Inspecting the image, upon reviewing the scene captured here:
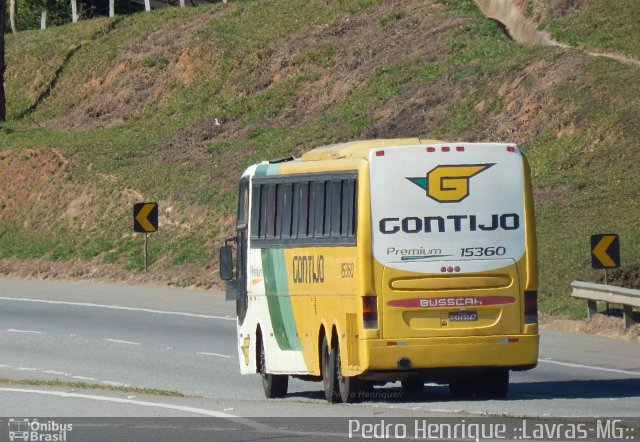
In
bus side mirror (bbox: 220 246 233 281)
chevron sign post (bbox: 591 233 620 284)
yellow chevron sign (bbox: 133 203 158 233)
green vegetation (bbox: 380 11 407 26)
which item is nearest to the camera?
bus side mirror (bbox: 220 246 233 281)

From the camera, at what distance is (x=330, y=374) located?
1736 centimetres

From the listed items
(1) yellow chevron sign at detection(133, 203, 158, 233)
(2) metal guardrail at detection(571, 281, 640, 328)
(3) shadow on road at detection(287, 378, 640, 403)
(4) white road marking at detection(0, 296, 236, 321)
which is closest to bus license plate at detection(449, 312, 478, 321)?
(3) shadow on road at detection(287, 378, 640, 403)

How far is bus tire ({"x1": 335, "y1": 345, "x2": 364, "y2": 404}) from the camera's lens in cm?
1677

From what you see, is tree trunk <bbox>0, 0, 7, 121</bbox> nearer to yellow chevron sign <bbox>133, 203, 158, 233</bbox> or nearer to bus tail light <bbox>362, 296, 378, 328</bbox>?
yellow chevron sign <bbox>133, 203, 158, 233</bbox>

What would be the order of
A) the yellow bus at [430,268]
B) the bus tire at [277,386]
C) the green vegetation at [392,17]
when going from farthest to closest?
the green vegetation at [392,17] < the bus tire at [277,386] < the yellow bus at [430,268]

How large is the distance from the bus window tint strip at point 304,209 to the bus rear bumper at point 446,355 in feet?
4.49

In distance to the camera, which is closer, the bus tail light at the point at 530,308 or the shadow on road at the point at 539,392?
the bus tail light at the point at 530,308

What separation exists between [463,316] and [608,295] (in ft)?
31.6

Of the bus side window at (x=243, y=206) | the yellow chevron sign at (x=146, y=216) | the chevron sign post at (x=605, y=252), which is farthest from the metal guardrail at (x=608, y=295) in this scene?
the yellow chevron sign at (x=146, y=216)

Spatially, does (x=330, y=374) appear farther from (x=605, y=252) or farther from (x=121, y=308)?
(x=121, y=308)

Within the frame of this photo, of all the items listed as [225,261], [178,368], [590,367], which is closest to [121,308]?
[178,368]

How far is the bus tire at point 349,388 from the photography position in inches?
660

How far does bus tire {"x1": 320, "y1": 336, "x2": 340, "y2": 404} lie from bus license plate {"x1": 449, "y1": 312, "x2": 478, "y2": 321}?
5.18 ft

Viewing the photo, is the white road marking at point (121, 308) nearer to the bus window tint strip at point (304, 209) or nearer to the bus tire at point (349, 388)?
the bus window tint strip at point (304, 209)
